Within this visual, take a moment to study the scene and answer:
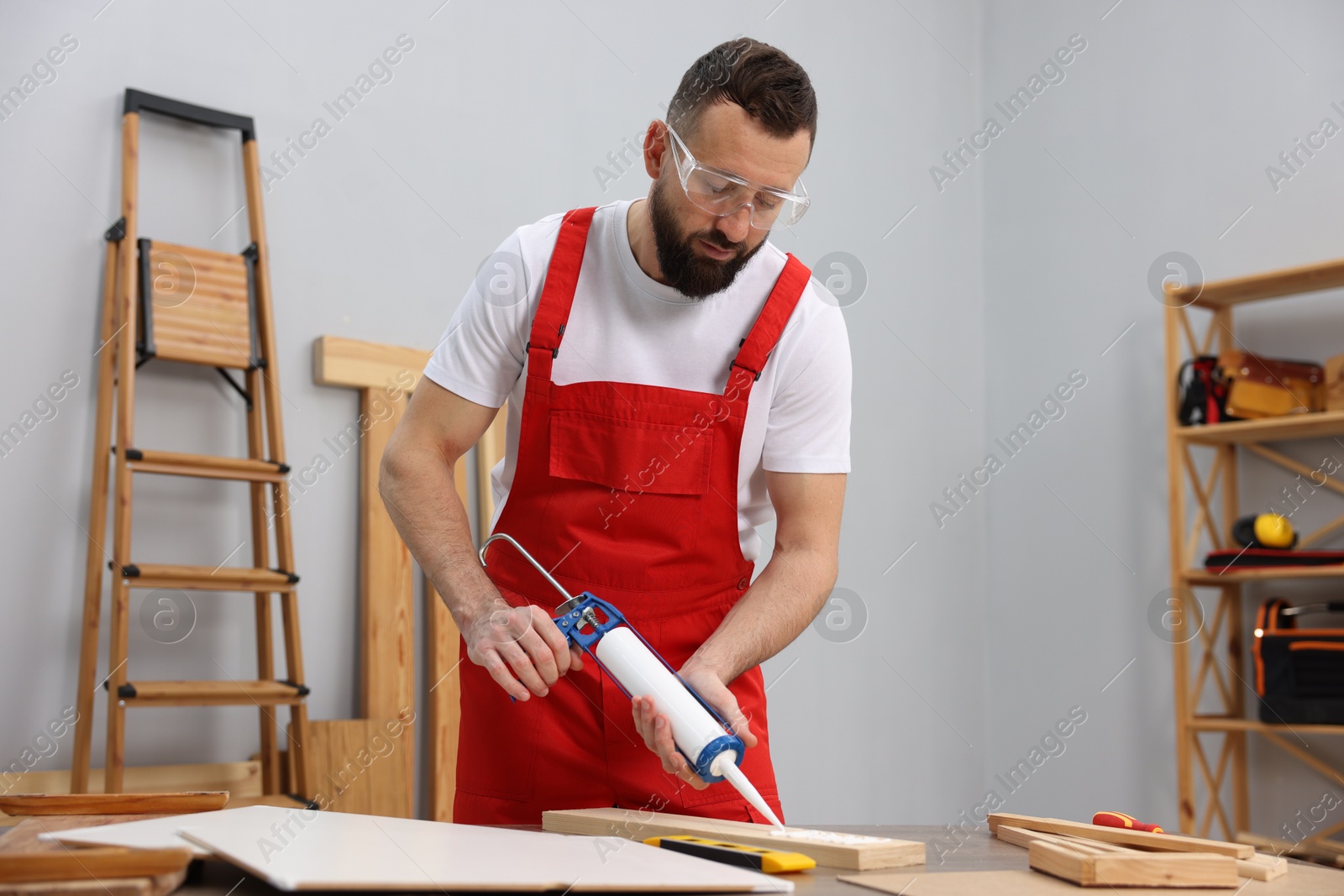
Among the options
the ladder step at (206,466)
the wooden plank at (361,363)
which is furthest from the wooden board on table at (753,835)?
the wooden plank at (361,363)

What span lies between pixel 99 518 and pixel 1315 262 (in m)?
3.69

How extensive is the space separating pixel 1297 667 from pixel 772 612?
2586mm

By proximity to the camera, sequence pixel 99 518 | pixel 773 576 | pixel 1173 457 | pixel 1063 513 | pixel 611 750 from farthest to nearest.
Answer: pixel 1063 513 < pixel 1173 457 < pixel 99 518 < pixel 773 576 < pixel 611 750

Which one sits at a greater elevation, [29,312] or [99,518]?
[29,312]

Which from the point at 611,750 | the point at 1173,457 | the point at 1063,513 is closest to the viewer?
the point at 611,750

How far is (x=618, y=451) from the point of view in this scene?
5.74 ft

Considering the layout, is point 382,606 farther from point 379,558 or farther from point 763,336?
point 763,336

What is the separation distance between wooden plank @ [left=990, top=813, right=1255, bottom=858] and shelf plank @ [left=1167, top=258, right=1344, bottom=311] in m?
2.95

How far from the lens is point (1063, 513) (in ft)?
15.0

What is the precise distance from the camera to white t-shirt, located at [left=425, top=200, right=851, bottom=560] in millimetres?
1795

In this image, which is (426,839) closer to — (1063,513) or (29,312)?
(29,312)

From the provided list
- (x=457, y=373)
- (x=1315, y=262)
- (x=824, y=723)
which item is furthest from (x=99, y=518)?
(x=1315, y=262)

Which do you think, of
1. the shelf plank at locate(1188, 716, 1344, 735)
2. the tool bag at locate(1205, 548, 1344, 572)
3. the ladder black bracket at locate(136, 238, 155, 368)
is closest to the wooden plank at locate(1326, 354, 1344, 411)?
the tool bag at locate(1205, 548, 1344, 572)

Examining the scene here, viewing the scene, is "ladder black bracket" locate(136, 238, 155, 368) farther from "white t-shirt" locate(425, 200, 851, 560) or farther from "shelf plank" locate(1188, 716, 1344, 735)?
"shelf plank" locate(1188, 716, 1344, 735)
